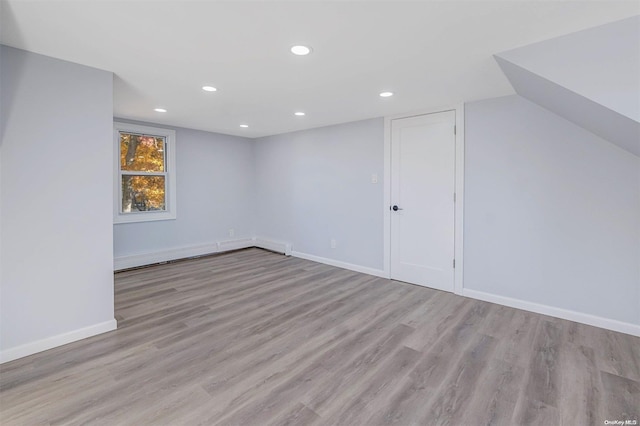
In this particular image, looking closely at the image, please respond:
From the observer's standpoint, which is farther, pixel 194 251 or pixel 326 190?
pixel 194 251

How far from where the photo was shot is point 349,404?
1762 mm

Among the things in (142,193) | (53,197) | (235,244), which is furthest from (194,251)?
(53,197)

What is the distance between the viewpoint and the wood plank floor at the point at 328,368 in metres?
1.69

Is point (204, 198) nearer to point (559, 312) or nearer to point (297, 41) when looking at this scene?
point (297, 41)

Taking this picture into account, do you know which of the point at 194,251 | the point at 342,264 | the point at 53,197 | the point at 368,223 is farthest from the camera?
the point at 194,251

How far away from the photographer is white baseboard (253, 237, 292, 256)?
5.45 m

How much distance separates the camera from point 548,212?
292 cm

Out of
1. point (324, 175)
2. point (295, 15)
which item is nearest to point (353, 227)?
point (324, 175)

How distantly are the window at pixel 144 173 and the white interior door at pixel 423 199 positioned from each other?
358 cm

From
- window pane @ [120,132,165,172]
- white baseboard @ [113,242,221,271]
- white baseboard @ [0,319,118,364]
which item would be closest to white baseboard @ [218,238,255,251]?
white baseboard @ [113,242,221,271]

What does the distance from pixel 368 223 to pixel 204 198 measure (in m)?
3.01

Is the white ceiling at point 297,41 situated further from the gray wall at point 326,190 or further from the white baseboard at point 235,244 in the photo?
the white baseboard at point 235,244

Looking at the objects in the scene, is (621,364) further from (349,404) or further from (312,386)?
(312,386)


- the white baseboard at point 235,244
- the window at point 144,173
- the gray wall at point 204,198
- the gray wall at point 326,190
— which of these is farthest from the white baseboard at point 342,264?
A: the window at point 144,173
